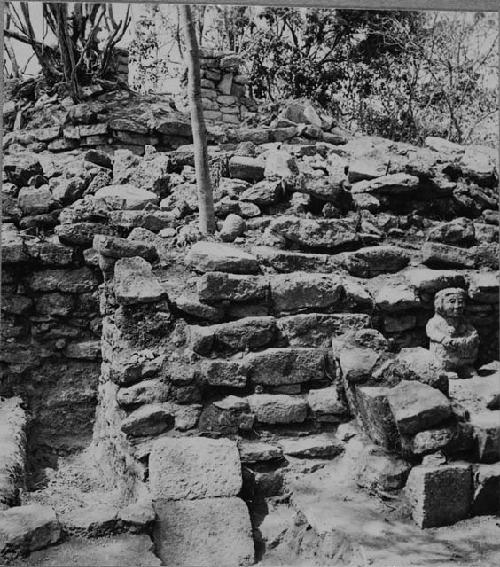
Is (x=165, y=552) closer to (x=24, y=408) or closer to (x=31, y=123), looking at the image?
(x=24, y=408)

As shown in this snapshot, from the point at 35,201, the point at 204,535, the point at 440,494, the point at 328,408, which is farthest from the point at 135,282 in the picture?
the point at 440,494

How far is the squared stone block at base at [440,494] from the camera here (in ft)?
10.4

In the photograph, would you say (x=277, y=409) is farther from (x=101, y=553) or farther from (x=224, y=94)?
(x=224, y=94)

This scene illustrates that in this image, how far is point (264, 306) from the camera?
4297 millimetres

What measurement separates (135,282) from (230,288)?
63 cm

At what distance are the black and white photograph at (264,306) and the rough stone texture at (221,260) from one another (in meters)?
0.02

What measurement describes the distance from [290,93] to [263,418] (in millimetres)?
2943

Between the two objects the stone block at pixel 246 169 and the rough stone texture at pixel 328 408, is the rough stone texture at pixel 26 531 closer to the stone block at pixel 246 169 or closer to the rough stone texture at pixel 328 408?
the rough stone texture at pixel 328 408

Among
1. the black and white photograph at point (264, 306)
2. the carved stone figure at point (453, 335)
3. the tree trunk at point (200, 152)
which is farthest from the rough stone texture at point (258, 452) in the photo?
the tree trunk at point (200, 152)

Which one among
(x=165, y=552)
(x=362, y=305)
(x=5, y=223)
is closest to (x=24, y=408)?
(x=5, y=223)

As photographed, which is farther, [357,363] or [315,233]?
[315,233]

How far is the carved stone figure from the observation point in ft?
14.0

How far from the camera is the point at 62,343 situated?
15.6 ft

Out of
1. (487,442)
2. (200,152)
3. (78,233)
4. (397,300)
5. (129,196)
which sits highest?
(200,152)
